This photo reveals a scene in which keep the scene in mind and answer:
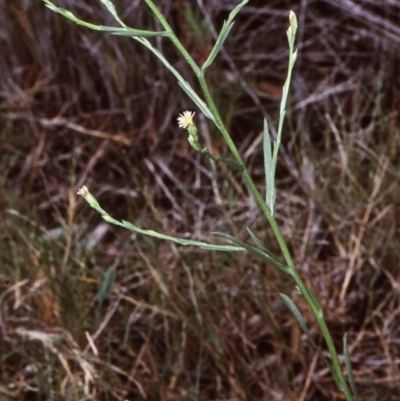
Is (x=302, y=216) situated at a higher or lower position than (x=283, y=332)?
higher

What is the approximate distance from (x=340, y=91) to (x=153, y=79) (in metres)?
0.60

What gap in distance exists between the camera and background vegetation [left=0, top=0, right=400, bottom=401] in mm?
1778

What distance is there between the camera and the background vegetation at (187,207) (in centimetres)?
178

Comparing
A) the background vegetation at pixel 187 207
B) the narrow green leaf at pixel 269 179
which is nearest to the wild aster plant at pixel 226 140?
the narrow green leaf at pixel 269 179

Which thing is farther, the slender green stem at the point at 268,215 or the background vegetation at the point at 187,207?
the background vegetation at the point at 187,207

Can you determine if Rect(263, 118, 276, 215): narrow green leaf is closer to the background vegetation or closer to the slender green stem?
the slender green stem

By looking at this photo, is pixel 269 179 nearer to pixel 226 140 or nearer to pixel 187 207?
pixel 226 140

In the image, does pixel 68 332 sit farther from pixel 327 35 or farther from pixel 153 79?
pixel 327 35

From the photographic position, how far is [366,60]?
8.29 ft

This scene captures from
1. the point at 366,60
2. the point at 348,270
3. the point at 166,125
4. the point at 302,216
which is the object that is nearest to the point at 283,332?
the point at 348,270

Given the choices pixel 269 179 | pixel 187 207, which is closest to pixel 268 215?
pixel 269 179

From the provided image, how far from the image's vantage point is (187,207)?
87.8 inches

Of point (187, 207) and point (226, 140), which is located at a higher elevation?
point (226, 140)

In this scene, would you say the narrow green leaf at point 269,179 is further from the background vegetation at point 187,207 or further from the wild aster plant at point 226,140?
the background vegetation at point 187,207
